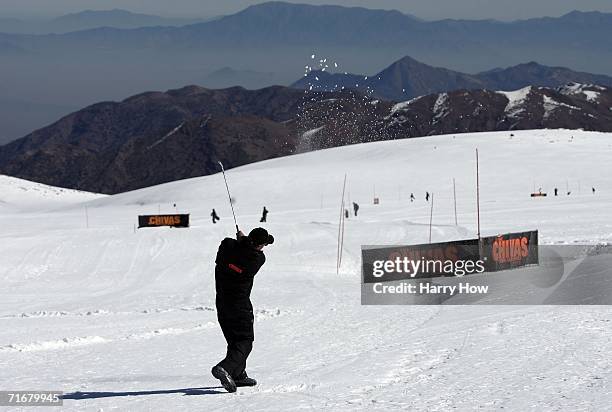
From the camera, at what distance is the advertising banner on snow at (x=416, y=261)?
1734 centimetres

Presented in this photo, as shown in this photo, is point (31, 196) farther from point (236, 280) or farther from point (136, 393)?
point (236, 280)

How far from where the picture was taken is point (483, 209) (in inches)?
2077

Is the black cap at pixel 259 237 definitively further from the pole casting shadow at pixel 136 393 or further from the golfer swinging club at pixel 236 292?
the pole casting shadow at pixel 136 393

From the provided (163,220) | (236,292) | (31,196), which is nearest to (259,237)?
(236,292)

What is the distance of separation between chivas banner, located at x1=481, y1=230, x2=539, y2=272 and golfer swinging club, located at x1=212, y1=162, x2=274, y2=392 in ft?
36.6

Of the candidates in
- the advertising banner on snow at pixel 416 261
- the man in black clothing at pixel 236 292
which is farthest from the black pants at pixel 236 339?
the advertising banner on snow at pixel 416 261

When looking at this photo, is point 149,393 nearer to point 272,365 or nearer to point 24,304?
point 272,365

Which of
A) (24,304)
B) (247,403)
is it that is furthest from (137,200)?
(247,403)

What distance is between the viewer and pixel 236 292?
7898 millimetres

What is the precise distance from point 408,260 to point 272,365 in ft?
26.7

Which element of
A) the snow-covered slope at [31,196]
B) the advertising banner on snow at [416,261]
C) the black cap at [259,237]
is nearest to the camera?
the black cap at [259,237]

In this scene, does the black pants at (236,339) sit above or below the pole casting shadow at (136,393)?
above

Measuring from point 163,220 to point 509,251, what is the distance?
70.6ft

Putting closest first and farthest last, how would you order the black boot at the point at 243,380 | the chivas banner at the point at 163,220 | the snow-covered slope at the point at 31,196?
the black boot at the point at 243,380, the chivas banner at the point at 163,220, the snow-covered slope at the point at 31,196
